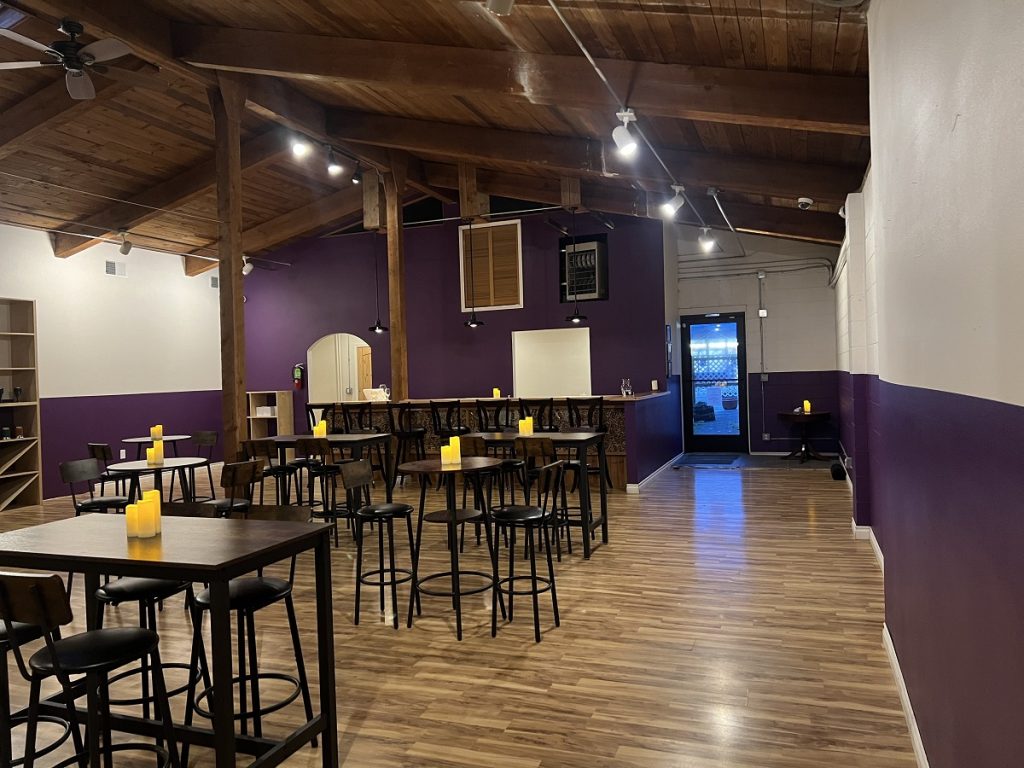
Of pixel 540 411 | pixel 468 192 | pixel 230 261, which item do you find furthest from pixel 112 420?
Answer: pixel 540 411

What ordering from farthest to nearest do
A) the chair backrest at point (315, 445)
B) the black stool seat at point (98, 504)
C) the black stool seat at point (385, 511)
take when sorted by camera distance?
the chair backrest at point (315, 445) < the black stool seat at point (98, 504) < the black stool seat at point (385, 511)

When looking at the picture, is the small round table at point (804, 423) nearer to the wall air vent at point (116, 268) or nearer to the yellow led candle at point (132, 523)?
the yellow led candle at point (132, 523)

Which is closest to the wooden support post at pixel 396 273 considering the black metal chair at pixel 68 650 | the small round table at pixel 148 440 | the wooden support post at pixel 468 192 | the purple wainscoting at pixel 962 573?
the wooden support post at pixel 468 192

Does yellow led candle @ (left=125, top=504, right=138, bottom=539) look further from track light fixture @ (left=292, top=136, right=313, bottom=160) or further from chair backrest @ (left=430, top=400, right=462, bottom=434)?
chair backrest @ (left=430, top=400, right=462, bottom=434)

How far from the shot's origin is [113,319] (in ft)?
34.3

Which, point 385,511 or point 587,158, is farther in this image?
point 587,158

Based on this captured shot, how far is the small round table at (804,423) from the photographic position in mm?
9969

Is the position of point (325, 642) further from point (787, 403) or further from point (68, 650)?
point (787, 403)

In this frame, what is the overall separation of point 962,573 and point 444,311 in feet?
34.3

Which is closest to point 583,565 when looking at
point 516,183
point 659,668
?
point 659,668

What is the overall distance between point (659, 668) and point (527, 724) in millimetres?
785

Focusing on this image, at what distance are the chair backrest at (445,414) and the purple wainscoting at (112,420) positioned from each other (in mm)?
4676

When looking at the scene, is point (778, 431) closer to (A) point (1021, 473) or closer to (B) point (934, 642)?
(B) point (934, 642)

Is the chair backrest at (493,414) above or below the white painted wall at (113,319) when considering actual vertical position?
below
